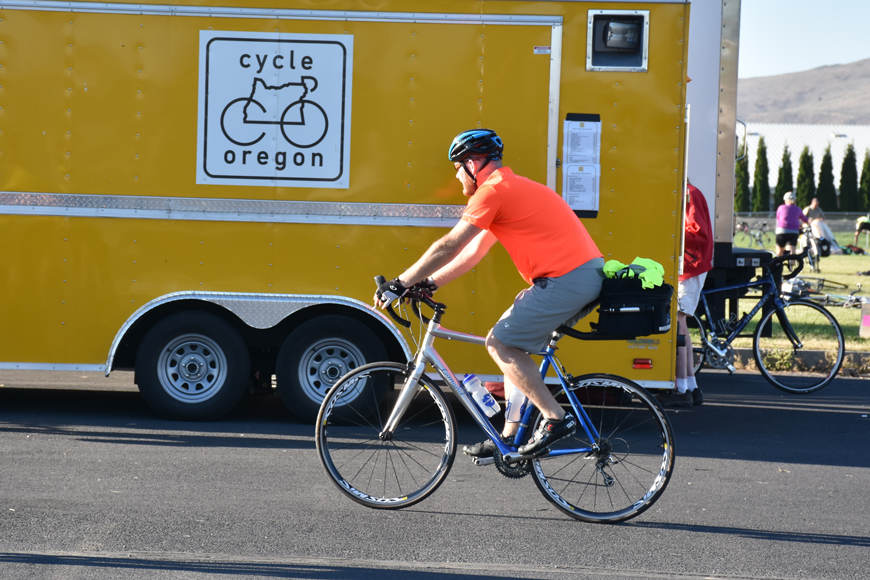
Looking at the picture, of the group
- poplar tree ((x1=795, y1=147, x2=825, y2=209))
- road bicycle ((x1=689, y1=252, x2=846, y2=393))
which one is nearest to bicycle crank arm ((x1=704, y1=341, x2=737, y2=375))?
road bicycle ((x1=689, y1=252, x2=846, y2=393))

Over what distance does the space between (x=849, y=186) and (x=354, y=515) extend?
48595 millimetres

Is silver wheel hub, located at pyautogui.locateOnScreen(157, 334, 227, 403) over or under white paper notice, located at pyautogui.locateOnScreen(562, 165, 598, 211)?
under

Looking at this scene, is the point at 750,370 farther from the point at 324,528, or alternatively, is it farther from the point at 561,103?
the point at 324,528

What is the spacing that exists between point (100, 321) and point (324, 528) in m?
2.98

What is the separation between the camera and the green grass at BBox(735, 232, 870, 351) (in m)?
11.1

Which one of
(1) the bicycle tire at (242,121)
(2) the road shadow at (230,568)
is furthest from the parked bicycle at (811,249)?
(2) the road shadow at (230,568)

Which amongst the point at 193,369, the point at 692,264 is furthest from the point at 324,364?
the point at 692,264

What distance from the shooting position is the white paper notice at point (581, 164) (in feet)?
21.2

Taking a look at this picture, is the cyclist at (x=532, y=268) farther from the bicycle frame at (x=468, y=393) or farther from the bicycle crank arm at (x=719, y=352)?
the bicycle crank arm at (x=719, y=352)

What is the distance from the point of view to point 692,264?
7.64m

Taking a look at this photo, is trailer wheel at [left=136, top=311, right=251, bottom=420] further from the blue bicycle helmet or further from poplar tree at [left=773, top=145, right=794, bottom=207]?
poplar tree at [left=773, top=145, right=794, bottom=207]

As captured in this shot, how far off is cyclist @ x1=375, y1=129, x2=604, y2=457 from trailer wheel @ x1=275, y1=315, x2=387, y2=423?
2.15m

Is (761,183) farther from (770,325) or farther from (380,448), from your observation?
(380,448)

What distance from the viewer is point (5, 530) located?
440 centimetres
